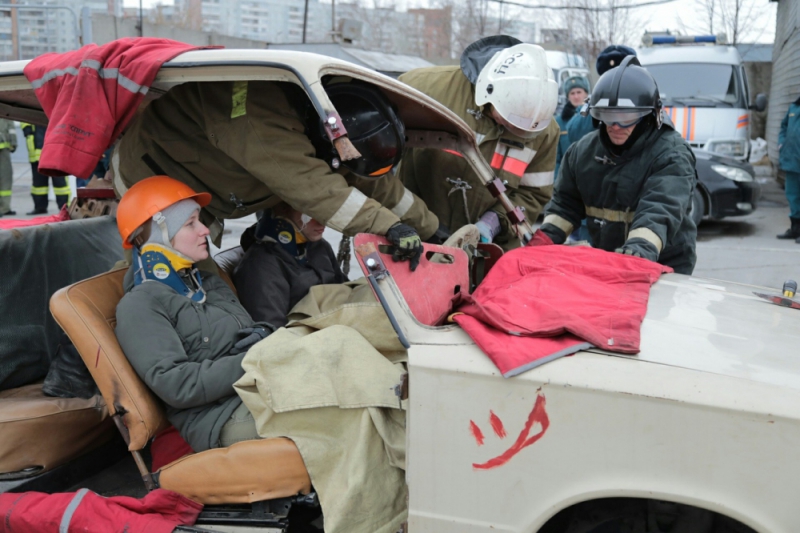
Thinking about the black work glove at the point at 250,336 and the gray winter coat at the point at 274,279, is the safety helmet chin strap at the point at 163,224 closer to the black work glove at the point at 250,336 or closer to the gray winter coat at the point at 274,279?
the black work glove at the point at 250,336

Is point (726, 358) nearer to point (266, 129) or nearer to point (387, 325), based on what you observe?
point (387, 325)

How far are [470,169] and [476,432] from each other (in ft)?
7.23

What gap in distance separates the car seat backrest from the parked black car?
779 cm

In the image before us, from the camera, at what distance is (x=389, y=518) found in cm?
219

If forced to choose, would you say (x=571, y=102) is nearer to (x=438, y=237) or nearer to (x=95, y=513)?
(x=438, y=237)

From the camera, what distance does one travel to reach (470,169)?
153 inches

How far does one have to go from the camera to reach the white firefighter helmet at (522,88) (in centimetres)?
357

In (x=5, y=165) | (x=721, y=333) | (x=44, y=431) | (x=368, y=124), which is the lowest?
(x=44, y=431)

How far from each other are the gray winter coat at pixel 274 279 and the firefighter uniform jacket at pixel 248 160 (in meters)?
0.22

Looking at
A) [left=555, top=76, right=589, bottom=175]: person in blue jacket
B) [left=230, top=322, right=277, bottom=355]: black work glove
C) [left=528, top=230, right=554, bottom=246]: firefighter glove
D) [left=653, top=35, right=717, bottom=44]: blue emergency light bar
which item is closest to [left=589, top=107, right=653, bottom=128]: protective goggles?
[left=528, top=230, right=554, bottom=246]: firefighter glove

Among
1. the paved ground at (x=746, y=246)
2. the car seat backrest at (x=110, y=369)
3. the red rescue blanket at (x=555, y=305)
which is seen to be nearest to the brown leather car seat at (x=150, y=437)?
the car seat backrest at (x=110, y=369)

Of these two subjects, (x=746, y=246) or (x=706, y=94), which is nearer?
(x=746, y=246)

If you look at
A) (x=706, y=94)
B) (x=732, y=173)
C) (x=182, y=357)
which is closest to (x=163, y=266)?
(x=182, y=357)

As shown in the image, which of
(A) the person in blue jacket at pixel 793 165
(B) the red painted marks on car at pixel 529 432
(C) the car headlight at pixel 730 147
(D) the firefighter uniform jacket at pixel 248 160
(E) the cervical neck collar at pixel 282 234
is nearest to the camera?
(B) the red painted marks on car at pixel 529 432
